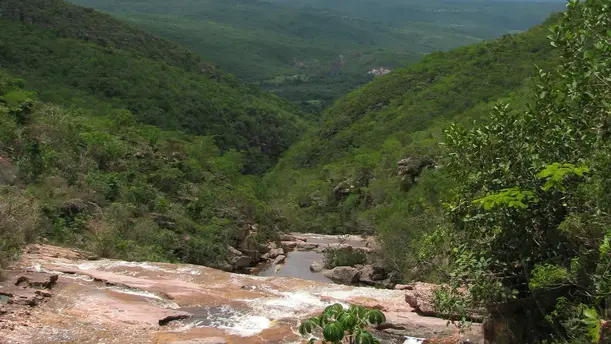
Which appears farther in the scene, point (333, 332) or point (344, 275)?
point (344, 275)

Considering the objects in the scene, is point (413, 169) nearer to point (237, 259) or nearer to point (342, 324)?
point (237, 259)

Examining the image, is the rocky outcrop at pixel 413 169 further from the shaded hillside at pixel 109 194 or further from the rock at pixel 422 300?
the rock at pixel 422 300

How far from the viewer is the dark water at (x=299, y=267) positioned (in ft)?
113

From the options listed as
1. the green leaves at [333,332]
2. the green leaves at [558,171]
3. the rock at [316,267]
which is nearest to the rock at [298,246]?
the rock at [316,267]

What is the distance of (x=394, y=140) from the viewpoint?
63438 millimetres

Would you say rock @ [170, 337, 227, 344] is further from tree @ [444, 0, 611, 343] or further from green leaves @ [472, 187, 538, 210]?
green leaves @ [472, 187, 538, 210]

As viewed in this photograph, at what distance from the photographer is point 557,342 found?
8328 millimetres

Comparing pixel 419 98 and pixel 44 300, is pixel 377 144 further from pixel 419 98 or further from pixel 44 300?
pixel 44 300

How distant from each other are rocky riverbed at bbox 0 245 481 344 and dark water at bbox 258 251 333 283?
709 inches

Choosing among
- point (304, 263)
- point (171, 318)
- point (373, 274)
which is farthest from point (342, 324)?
point (304, 263)

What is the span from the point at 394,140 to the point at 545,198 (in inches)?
2164

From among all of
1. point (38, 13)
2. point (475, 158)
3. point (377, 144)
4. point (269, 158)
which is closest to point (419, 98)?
point (377, 144)

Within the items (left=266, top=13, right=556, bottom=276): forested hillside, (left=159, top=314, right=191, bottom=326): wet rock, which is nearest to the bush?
(left=159, top=314, right=191, bottom=326): wet rock

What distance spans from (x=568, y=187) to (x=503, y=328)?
9.35 ft
